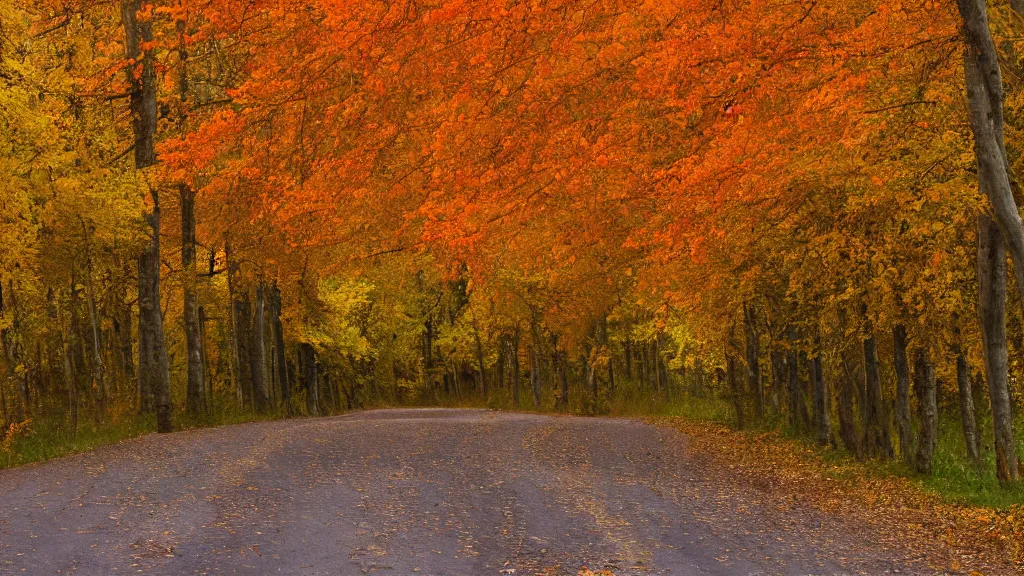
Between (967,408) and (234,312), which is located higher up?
(234,312)

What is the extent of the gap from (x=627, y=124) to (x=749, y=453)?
6932mm

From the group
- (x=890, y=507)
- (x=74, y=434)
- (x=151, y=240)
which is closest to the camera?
(x=890, y=507)

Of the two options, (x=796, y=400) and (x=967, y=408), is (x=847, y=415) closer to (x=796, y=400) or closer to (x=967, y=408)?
(x=967, y=408)

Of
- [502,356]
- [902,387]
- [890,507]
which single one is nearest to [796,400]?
[902,387]

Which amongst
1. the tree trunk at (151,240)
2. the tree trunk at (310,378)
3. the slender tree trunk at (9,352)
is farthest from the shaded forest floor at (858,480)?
the tree trunk at (310,378)

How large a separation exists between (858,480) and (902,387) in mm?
2058

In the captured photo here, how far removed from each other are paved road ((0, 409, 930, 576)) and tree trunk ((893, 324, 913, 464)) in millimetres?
3160

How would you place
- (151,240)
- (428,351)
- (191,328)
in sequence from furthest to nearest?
(428,351), (191,328), (151,240)

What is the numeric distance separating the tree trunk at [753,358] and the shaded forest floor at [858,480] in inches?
25.7

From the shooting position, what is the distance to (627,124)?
17.0m

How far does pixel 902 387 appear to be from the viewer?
51.9 feet

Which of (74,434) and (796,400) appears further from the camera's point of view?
(796,400)

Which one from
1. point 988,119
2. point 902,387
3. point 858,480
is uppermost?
point 988,119

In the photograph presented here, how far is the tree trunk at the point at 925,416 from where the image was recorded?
14.9 meters
